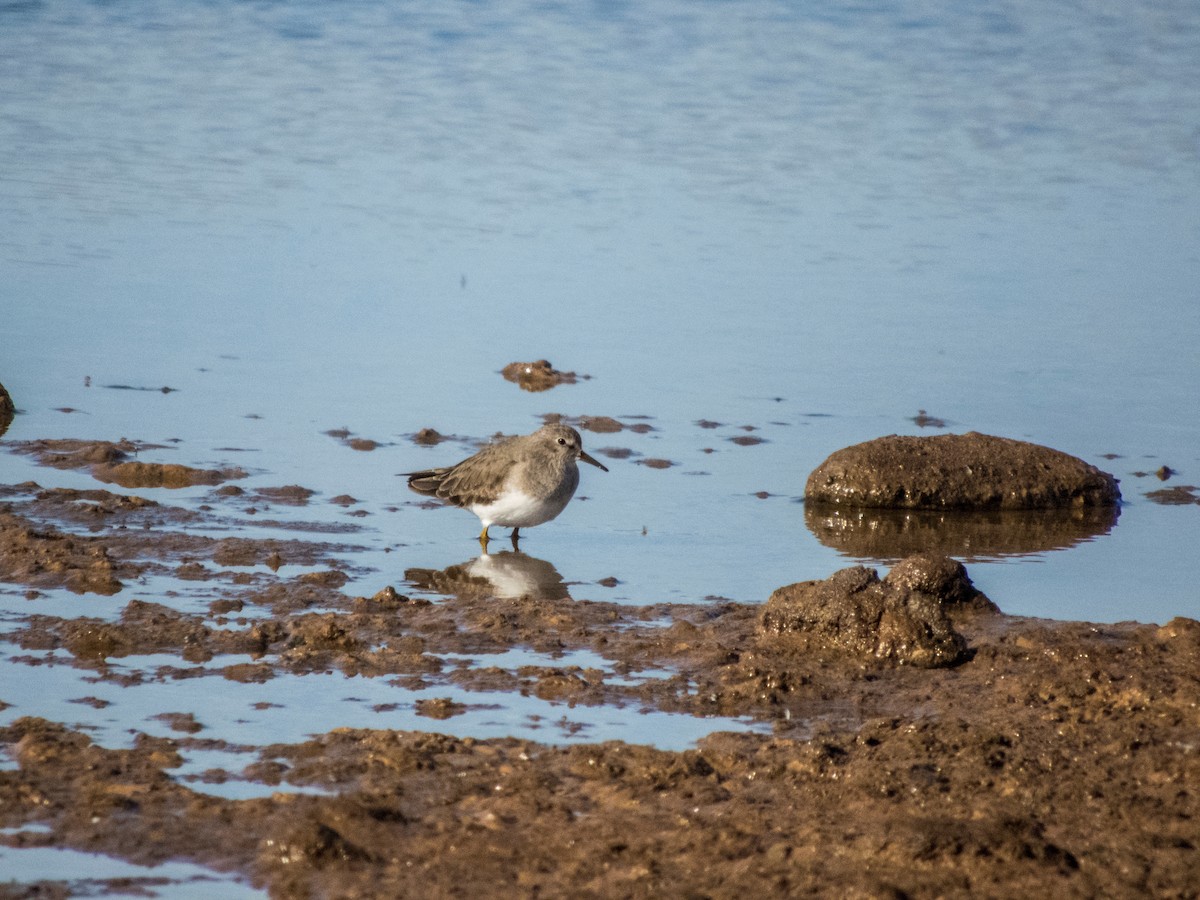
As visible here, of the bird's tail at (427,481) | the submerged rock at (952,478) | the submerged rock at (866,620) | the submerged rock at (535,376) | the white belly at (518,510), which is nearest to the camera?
the submerged rock at (866,620)

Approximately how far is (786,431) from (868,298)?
396 cm

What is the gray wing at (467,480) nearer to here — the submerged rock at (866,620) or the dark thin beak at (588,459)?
the dark thin beak at (588,459)

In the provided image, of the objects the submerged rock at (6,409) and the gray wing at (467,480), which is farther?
the submerged rock at (6,409)

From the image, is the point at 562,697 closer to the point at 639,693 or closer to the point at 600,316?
the point at 639,693

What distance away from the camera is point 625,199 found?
61.8ft

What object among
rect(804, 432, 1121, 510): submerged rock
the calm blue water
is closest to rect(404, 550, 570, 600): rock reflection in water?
the calm blue water

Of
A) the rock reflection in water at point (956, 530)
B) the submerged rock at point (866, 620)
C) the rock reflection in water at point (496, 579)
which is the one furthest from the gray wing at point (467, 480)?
the submerged rock at point (866, 620)

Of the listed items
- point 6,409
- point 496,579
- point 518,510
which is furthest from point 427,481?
point 6,409

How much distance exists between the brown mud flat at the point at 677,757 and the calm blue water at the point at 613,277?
0.56m

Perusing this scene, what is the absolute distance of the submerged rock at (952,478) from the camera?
10.5m

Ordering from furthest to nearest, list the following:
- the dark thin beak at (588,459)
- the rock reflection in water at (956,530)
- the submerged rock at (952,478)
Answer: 1. the submerged rock at (952,478)
2. the dark thin beak at (588,459)
3. the rock reflection in water at (956,530)

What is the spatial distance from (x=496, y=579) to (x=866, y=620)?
233 centimetres

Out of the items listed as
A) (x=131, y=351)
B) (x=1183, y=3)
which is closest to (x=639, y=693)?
(x=131, y=351)

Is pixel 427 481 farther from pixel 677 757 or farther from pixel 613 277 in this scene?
pixel 613 277
